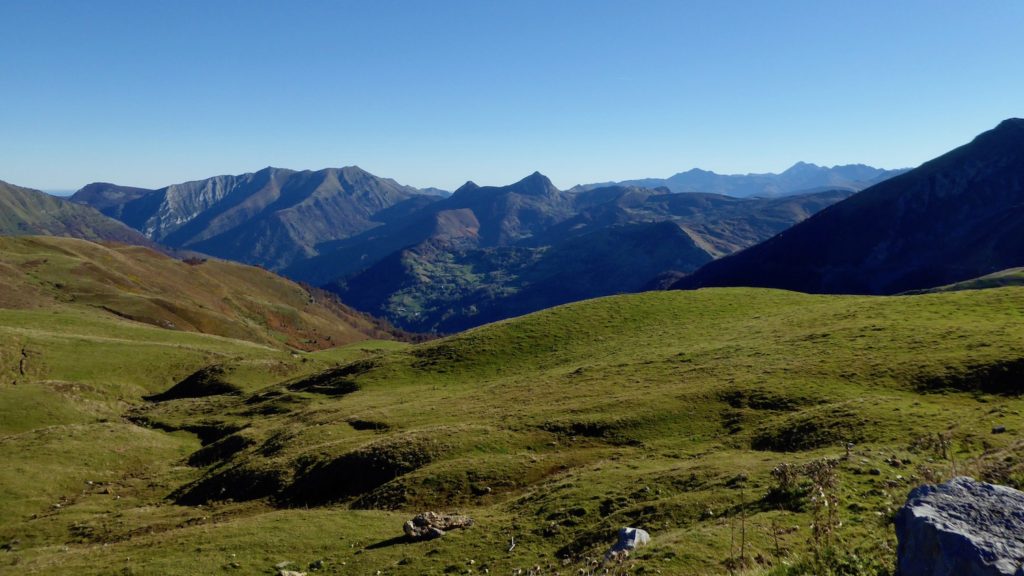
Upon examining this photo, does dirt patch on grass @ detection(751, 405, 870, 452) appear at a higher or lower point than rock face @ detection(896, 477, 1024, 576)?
A: lower

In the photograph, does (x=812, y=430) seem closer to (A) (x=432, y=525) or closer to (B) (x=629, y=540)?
(B) (x=629, y=540)

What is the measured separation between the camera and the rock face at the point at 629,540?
63.7 feet

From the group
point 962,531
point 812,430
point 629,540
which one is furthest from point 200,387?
point 962,531

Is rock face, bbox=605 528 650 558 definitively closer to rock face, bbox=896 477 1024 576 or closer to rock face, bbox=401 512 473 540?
rock face, bbox=401 512 473 540

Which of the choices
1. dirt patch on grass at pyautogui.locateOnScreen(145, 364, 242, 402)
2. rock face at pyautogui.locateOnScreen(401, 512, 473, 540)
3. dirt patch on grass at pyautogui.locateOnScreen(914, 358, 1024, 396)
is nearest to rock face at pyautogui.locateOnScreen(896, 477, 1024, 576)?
rock face at pyautogui.locateOnScreen(401, 512, 473, 540)

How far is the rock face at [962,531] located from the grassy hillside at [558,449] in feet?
7.20

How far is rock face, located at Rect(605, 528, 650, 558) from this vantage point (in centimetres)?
1942

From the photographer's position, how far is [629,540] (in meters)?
19.8

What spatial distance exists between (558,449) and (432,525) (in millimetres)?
12236

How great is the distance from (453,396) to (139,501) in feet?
86.3

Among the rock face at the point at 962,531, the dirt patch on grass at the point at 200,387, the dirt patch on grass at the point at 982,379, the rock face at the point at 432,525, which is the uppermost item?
the rock face at the point at 962,531

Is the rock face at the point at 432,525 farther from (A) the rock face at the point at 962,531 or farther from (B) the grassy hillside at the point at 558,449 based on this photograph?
(A) the rock face at the point at 962,531

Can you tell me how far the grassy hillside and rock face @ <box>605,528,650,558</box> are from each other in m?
1.19

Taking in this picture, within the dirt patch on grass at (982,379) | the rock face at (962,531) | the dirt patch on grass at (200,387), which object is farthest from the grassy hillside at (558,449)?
the dirt patch on grass at (200,387)
